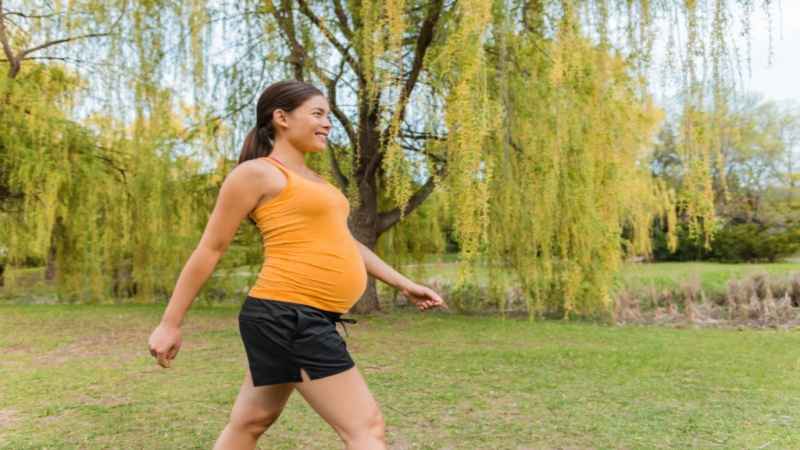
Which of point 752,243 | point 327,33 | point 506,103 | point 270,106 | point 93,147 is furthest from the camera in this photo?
point 752,243

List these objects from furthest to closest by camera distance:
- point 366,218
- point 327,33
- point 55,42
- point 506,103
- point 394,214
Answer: point 394,214
point 366,218
point 55,42
point 327,33
point 506,103

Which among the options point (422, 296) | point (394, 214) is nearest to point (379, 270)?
point (422, 296)

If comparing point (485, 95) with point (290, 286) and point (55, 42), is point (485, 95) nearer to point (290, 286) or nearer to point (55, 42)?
point (290, 286)

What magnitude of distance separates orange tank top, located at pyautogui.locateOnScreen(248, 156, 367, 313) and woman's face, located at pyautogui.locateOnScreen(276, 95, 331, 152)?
0.33 feet

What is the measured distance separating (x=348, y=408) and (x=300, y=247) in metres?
0.41

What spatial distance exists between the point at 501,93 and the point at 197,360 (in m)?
3.54

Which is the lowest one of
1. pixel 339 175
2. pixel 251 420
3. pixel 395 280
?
pixel 251 420

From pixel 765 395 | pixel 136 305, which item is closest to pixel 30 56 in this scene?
pixel 136 305

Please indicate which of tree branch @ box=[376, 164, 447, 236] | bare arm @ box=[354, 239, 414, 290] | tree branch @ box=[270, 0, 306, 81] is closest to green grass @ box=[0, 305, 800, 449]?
tree branch @ box=[376, 164, 447, 236]

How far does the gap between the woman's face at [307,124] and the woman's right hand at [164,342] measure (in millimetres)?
578

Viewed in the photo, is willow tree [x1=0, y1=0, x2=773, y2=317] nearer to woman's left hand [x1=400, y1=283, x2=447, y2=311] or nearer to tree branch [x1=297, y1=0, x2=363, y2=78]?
tree branch [x1=297, y1=0, x2=363, y2=78]

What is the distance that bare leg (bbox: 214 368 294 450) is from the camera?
170 cm

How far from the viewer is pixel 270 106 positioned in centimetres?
172

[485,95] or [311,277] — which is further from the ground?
[485,95]
